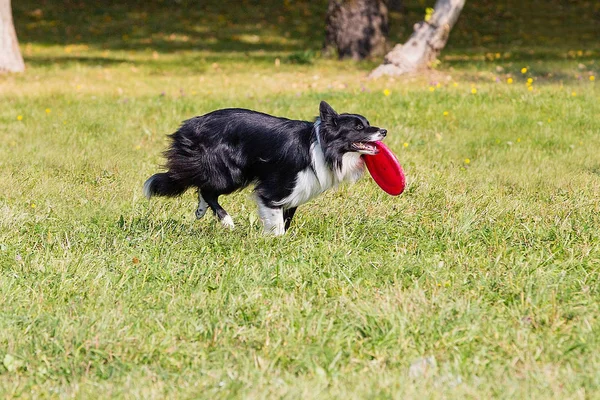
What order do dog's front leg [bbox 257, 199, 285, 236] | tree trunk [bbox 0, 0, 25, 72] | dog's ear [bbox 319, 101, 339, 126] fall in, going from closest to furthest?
1. dog's ear [bbox 319, 101, 339, 126]
2. dog's front leg [bbox 257, 199, 285, 236]
3. tree trunk [bbox 0, 0, 25, 72]

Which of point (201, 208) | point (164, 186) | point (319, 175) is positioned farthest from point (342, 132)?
point (164, 186)

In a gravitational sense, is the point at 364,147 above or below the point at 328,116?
below

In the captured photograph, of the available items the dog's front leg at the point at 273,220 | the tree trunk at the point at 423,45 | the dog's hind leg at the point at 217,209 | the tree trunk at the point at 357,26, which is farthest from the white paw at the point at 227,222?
the tree trunk at the point at 357,26

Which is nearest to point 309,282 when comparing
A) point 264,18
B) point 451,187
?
point 451,187

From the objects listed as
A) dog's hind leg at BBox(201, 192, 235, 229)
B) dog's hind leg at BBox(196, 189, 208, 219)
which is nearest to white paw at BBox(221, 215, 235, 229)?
dog's hind leg at BBox(201, 192, 235, 229)

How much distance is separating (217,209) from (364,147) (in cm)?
134

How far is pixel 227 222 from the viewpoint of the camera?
6301mm

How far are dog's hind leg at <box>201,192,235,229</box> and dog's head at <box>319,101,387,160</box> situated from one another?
0.99 meters

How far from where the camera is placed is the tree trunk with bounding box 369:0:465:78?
13570 millimetres

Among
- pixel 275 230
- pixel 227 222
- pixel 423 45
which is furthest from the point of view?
pixel 423 45

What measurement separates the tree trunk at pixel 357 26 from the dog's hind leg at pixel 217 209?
393 inches

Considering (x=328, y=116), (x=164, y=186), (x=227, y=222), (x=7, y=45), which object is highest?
(x=328, y=116)

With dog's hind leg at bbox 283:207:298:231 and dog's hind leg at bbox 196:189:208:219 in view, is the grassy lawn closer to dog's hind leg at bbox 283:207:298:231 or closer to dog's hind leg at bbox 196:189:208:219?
dog's hind leg at bbox 196:189:208:219

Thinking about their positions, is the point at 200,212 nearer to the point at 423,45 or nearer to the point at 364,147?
the point at 364,147
